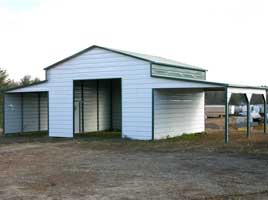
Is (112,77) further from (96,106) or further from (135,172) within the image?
(135,172)

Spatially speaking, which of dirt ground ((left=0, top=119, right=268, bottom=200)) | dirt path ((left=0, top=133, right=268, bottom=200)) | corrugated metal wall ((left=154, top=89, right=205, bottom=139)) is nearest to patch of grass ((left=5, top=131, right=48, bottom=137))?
corrugated metal wall ((left=154, top=89, right=205, bottom=139))

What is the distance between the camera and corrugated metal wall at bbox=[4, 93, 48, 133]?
80.9 ft

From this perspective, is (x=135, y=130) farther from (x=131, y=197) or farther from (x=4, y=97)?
(x=131, y=197)

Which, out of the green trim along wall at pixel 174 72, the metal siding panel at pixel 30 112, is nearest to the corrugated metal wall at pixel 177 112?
the green trim along wall at pixel 174 72

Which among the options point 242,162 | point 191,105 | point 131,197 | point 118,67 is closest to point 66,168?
point 131,197

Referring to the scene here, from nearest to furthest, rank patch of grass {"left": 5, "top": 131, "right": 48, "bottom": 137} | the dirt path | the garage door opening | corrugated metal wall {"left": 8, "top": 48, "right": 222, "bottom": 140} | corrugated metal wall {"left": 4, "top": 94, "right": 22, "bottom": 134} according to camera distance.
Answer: the dirt path, corrugated metal wall {"left": 8, "top": 48, "right": 222, "bottom": 140}, patch of grass {"left": 5, "top": 131, "right": 48, "bottom": 137}, corrugated metal wall {"left": 4, "top": 94, "right": 22, "bottom": 134}, the garage door opening

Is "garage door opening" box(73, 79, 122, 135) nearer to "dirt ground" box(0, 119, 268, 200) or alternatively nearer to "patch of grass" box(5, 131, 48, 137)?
"patch of grass" box(5, 131, 48, 137)

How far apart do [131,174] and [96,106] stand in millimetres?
16242

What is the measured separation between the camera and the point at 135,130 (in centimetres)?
2005

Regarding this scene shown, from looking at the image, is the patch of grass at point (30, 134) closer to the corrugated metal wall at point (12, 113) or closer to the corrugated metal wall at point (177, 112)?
the corrugated metal wall at point (12, 113)

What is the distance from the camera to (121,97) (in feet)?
67.8

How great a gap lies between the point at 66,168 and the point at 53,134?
429 inches

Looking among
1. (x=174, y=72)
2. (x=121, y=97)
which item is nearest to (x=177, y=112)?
(x=174, y=72)

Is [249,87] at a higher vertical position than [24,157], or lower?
higher
